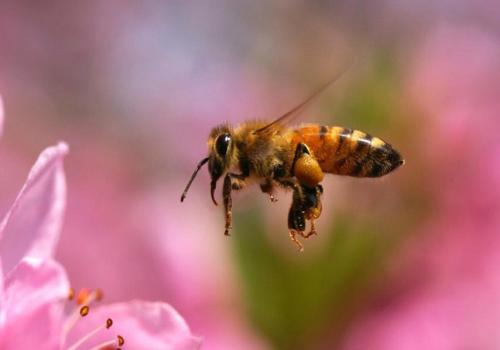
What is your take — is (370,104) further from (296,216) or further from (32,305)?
(32,305)

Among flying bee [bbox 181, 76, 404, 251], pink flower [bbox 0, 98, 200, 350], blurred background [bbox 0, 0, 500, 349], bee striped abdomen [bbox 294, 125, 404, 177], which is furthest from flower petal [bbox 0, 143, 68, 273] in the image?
blurred background [bbox 0, 0, 500, 349]

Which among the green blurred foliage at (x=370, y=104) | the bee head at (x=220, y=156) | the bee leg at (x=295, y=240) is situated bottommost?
the bee leg at (x=295, y=240)

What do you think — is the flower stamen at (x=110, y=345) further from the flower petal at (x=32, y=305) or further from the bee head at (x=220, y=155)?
the bee head at (x=220, y=155)

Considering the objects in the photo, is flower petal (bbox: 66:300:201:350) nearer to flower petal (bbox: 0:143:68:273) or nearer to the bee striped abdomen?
flower petal (bbox: 0:143:68:273)

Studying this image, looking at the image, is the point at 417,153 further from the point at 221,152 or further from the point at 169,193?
the point at 221,152

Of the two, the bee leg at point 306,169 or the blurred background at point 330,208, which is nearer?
the bee leg at point 306,169

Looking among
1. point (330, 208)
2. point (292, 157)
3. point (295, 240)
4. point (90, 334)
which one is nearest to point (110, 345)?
point (90, 334)

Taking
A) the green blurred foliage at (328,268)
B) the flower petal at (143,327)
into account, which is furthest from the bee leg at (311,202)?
the green blurred foliage at (328,268)
